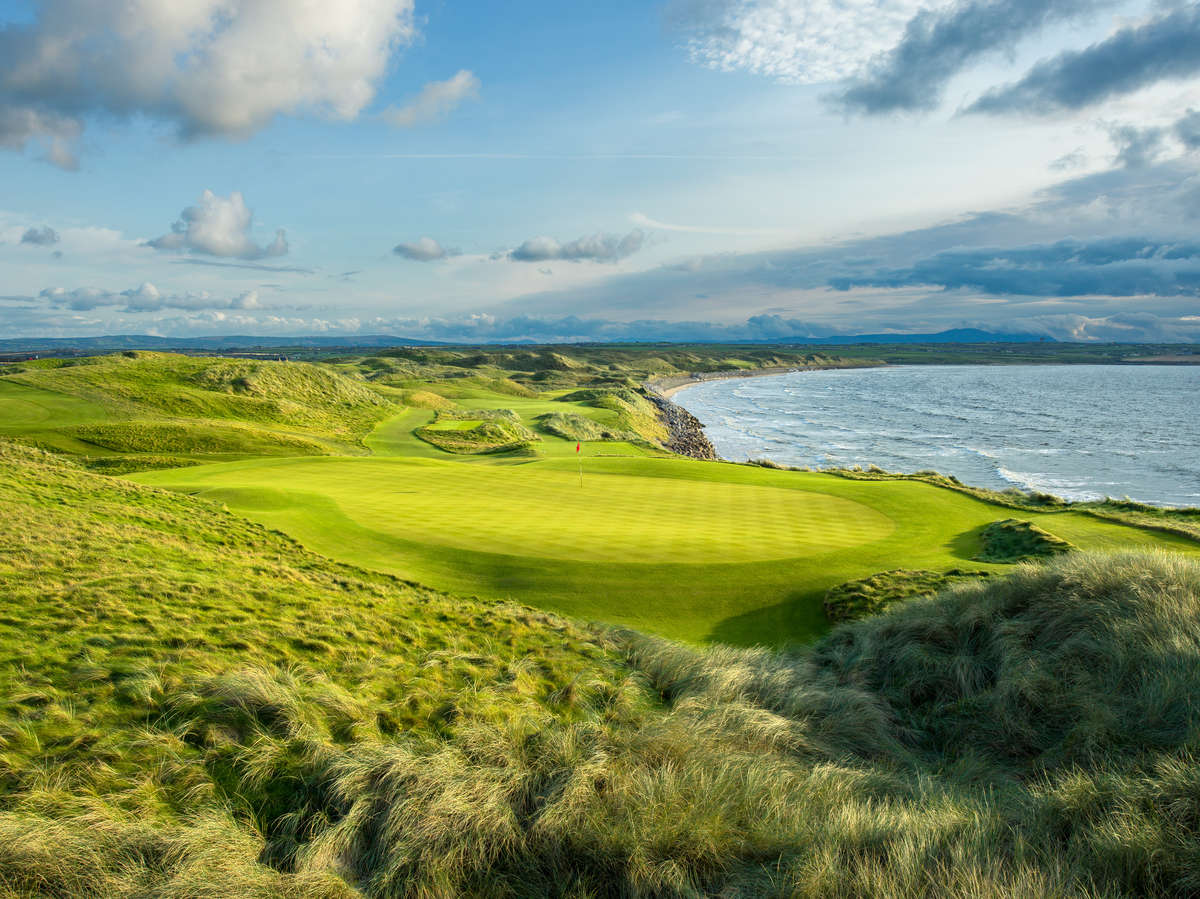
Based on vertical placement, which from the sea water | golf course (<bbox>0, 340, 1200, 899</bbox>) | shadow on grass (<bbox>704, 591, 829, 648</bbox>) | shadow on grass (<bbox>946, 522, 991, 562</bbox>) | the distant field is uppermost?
golf course (<bbox>0, 340, 1200, 899</bbox>)

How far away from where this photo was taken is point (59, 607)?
8180 mm

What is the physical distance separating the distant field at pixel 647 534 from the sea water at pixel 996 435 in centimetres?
2590

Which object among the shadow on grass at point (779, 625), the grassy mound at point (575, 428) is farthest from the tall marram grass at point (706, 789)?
the grassy mound at point (575, 428)

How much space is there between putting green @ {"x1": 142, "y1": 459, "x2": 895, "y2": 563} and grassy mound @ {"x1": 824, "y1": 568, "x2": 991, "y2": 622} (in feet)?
7.25

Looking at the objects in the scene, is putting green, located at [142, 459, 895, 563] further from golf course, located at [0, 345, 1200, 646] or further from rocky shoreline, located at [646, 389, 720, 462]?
rocky shoreline, located at [646, 389, 720, 462]

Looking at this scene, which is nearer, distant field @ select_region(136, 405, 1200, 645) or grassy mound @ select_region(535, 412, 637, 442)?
distant field @ select_region(136, 405, 1200, 645)

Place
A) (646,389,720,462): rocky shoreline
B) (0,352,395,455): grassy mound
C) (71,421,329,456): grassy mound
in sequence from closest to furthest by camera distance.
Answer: (71,421,329,456): grassy mound → (0,352,395,455): grassy mound → (646,389,720,462): rocky shoreline

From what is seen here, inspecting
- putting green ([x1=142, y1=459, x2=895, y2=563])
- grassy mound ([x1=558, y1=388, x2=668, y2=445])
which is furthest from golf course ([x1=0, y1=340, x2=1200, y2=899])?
grassy mound ([x1=558, y1=388, x2=668, y2=445])

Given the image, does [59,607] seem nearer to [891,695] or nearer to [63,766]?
[63,766]

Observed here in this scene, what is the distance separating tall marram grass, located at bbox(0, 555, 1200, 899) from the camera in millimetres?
4070

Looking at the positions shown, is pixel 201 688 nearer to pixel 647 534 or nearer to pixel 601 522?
pixel 647 534

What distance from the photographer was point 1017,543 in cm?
1543

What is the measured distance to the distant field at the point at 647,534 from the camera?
12.6 meters

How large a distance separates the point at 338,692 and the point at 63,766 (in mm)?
2306
